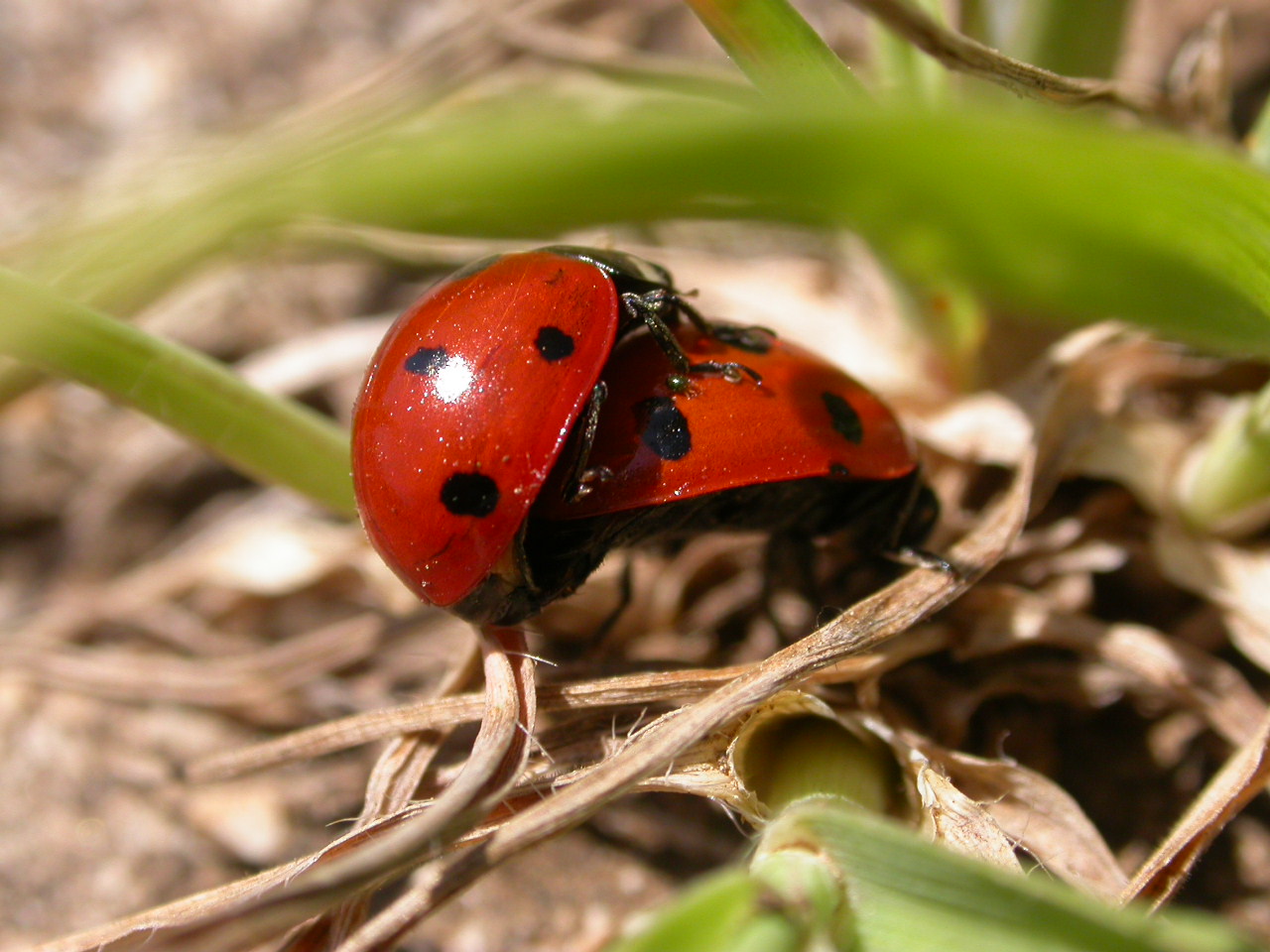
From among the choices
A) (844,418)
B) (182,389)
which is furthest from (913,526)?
(182,389)

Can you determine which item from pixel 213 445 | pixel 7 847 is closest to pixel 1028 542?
pixel 213 445

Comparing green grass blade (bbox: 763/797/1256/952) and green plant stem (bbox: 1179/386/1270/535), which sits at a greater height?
green plant stem (bbox: 1179/386/1270/535)

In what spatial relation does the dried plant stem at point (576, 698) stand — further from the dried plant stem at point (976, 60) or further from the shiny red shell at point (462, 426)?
the dried plant stem at point (976, 60)

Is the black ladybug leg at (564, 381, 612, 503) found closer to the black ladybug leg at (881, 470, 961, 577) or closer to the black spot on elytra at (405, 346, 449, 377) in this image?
the black spot on elytra at (405, 346, 449, 377)

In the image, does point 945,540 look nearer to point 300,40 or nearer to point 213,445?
point 213,445

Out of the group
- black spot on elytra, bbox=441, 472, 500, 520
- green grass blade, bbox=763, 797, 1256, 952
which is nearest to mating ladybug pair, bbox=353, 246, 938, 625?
black spot on elytra, bbox=441, 472, 500, 520

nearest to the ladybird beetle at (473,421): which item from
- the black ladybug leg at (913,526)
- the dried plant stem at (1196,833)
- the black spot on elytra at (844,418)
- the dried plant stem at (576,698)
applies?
the dried plant stem at (576,698)

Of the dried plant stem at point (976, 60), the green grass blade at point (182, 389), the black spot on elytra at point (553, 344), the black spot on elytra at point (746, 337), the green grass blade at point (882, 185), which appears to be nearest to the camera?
the green grass blade at point (882, 185)
